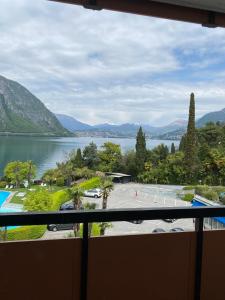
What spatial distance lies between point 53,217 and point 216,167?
66.7 feet

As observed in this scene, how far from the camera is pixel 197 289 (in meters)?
1.54

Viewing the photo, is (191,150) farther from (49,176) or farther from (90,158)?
(49,176)

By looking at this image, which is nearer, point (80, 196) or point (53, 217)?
point (53, 217)

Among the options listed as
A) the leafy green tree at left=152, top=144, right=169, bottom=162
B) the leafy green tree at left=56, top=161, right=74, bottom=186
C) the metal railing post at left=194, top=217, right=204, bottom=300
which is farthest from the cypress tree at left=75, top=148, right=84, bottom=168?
the metal railing post at left=194, top=217, right=204, bottom=300

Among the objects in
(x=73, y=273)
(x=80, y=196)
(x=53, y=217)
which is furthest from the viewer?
(x=80, y=196)

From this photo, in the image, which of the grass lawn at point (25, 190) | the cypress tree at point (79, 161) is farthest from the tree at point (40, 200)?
the cypress tree at point (79, 161)

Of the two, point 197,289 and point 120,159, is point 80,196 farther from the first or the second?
point 197,289

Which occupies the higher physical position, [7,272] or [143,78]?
[143,78]

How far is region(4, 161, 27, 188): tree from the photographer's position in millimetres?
16502

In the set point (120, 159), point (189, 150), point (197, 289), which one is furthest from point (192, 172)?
point (197, 289)

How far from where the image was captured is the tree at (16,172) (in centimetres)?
1650

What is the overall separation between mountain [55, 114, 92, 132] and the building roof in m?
9.86

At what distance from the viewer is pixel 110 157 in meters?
15.4

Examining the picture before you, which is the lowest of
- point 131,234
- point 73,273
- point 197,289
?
point 197,289
